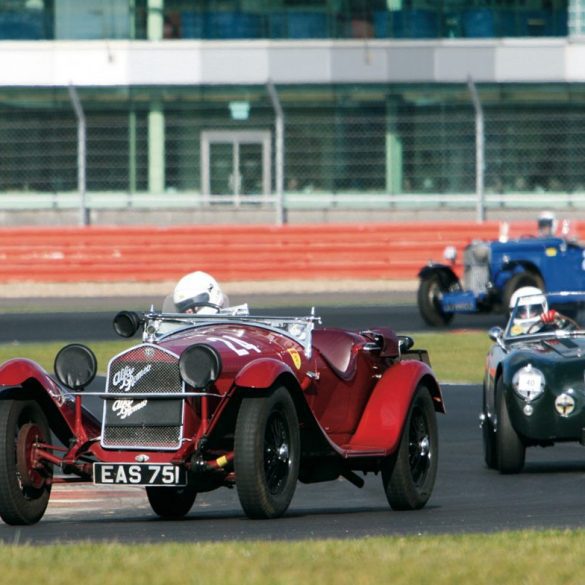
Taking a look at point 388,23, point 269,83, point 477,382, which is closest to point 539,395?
point 477,382

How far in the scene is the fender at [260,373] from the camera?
7805 mm

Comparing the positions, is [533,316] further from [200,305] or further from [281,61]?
[281,61]

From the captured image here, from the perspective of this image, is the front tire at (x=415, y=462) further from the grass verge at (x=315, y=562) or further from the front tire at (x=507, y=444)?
the grass verge at (x=315, y=562)

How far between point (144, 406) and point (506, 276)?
14.9 m

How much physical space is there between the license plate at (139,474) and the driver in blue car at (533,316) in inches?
175

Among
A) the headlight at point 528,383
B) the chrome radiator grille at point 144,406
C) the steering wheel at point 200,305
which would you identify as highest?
the steering wheel at point 200,305

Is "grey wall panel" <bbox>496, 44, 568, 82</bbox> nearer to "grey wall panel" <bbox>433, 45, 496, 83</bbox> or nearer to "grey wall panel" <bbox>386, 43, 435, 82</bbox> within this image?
"grey wall panel" <bbox>433, 45, 496, 83</bbox>

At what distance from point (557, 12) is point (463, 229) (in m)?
10.5

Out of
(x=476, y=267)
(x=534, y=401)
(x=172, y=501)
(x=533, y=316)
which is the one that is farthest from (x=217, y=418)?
(x=476, y=267)

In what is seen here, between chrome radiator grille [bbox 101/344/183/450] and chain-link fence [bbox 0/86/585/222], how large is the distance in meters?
21.0

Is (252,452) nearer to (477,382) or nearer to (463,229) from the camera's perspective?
(477,382)

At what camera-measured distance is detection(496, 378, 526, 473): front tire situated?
34.6 feet

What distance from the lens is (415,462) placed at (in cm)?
912

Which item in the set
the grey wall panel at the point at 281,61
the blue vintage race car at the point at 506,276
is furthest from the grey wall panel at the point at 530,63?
the blue vintage race car at the point at 506,276
